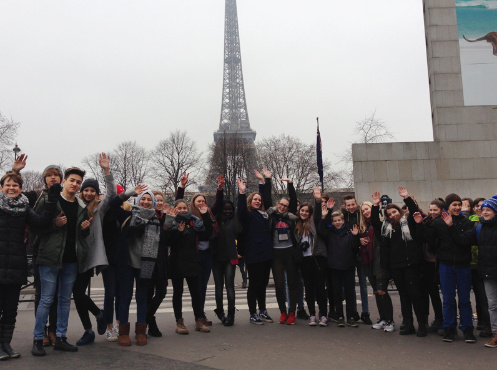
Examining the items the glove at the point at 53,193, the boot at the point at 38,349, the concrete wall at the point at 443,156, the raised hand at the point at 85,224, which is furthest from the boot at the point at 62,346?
the concrete wall at the point at 443,156

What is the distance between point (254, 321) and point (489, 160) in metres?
16.5

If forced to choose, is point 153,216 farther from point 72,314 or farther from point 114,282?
point 72,314

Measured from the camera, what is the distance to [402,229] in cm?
664

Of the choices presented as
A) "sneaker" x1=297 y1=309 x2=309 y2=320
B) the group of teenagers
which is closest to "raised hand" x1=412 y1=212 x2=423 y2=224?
the group of teenagers

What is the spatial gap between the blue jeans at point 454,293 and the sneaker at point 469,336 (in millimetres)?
40

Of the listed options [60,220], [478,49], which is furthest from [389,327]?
[478,49]

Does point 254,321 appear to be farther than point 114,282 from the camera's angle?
Yes

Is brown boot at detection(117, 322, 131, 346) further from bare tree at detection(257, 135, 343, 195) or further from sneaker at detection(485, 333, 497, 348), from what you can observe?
bare tree at detection(257, 135, 343, 195)

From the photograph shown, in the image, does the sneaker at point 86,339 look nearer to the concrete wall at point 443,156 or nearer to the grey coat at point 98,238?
the grey coat at point 98,238

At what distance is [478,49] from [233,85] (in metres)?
116

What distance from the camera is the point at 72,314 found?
857 cm

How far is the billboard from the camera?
20422 millimetres

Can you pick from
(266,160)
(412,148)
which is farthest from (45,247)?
(266,160)

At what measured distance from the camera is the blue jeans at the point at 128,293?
5883mm
